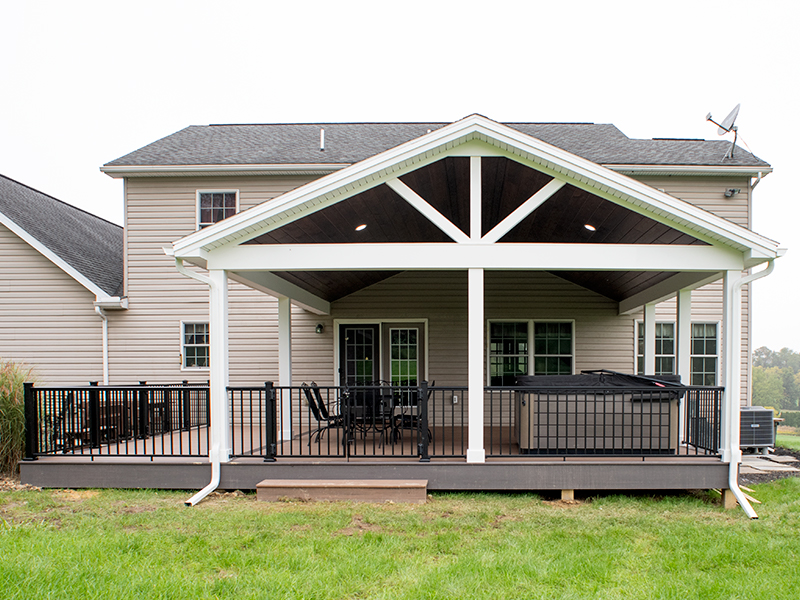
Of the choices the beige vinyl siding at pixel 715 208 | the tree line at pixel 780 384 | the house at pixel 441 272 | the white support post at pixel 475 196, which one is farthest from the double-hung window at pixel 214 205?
the tree line at pixel 780 384

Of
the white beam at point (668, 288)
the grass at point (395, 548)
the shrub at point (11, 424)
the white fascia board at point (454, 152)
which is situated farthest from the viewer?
the shrub at point (11, 424)

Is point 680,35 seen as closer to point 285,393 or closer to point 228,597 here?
point 285,393

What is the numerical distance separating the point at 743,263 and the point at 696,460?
2.19m

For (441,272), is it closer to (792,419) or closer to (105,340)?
(105,340)

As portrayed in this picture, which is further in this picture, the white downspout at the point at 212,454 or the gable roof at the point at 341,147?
the gable roof at the point at 341,147

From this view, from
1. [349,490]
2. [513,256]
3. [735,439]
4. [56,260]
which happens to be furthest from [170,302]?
[735,439]

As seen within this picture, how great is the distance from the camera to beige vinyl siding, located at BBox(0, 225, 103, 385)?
33.0 feet

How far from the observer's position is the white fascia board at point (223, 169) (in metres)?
9.74

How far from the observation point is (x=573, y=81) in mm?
33656

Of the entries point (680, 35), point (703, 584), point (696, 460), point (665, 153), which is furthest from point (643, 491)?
point (680, 35)

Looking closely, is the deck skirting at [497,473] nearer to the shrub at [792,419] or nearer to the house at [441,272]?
the house at [441,272]

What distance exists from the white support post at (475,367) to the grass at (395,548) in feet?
1.70

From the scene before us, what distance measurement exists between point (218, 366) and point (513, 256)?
344 centimetres

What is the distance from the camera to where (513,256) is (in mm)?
5746
